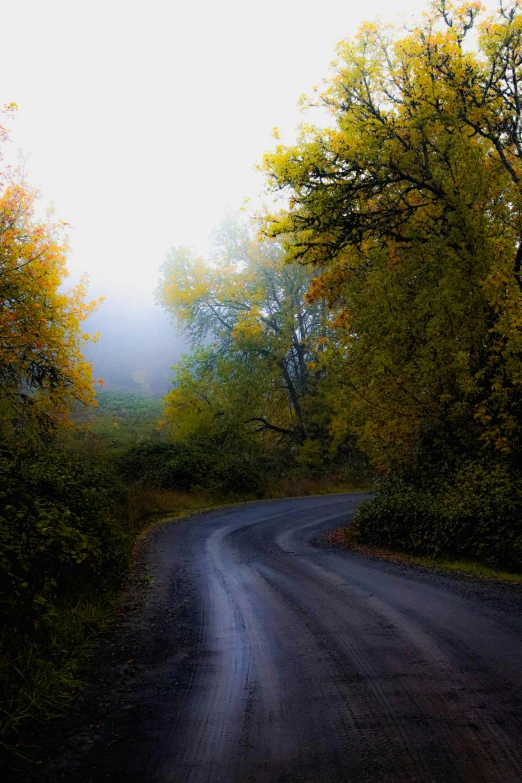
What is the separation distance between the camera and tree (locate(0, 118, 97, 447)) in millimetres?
12133

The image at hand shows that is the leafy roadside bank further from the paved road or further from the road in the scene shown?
the paved road

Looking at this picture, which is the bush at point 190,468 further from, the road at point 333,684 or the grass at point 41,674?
the grass at point 41,674

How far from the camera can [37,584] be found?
247 inches

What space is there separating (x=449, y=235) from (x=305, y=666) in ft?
33.7

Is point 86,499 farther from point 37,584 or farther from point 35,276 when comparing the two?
point 35,276

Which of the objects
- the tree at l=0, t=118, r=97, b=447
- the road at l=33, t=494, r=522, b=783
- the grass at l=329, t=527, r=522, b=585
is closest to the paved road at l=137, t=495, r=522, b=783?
the road at l=33, t=494, r=522, b=783

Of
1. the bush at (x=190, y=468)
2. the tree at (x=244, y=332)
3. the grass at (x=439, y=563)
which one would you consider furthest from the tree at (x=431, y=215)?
the tree at (x=244, y=332)

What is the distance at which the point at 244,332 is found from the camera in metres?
28.1

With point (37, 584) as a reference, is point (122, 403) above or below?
above

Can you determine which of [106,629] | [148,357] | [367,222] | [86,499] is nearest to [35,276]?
[86,499]

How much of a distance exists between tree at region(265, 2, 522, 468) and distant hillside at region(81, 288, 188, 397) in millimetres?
45150

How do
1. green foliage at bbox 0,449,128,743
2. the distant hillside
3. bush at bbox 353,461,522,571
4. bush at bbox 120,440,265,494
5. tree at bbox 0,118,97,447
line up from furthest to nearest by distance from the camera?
the distant hillside → bush at bbox 120,440,265,494 → tree at bbox 0,118,97,447 → bush at bbox 353,461,522,571 → green foliage at bbox 0,449,128,743

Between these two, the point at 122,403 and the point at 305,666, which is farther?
the point at 122,403

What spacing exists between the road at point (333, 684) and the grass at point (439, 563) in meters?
0.71
